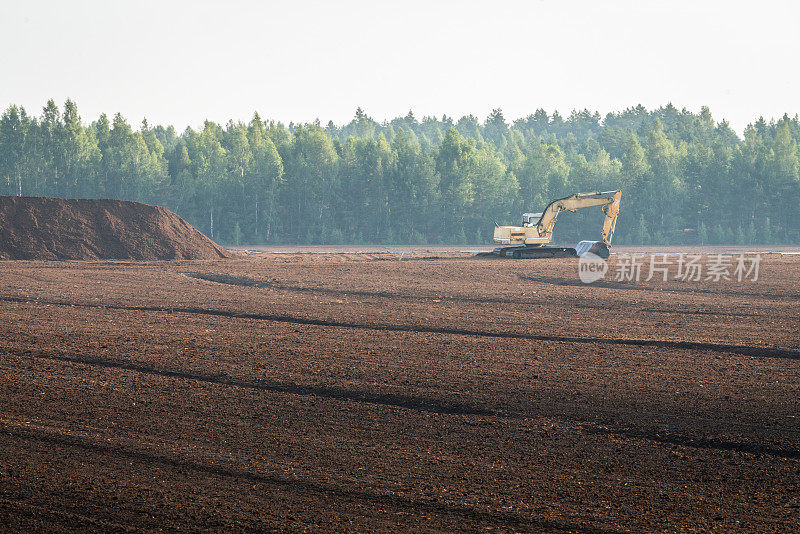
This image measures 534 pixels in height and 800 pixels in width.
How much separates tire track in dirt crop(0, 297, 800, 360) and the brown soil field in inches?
4.0

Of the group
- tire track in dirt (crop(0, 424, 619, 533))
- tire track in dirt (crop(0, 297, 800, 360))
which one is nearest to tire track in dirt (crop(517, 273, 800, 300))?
tire track in dirt (crop(0, 297, 800, 360))

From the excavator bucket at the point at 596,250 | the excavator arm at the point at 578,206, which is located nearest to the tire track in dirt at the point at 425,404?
the excavator bucket at the point at 596,250

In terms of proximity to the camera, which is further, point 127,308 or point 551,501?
point 127,308

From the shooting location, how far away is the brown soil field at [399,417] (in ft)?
26.9

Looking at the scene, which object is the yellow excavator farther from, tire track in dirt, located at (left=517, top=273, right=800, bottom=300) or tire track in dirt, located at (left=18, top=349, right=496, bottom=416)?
tire track in dirt, located at (left=18, top=349, right=496, bottom=416)

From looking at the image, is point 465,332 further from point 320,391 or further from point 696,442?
point 696,442

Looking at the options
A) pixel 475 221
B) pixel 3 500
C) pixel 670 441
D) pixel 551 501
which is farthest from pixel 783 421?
pixel 475 221

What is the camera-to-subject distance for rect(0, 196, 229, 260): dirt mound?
40094mm

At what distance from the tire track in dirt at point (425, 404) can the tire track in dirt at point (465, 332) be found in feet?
19.8

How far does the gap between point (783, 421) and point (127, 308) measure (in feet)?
61.6

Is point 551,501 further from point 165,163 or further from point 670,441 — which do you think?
point 165,163

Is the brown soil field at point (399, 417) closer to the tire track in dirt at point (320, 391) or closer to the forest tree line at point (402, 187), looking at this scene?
the tire track in dirt at point (320, 391)

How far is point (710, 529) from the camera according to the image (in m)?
7.72

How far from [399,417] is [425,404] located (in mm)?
859
